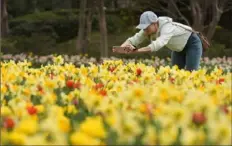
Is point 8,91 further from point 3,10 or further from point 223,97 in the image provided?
point 3,10

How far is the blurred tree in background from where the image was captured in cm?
1684

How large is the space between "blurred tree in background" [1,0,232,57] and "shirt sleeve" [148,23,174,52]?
879cm

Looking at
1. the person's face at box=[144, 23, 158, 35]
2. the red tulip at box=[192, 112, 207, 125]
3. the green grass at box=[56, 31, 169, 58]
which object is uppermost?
the person's face at box=[144, 23, 158, 35]

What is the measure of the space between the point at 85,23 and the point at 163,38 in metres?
15.8

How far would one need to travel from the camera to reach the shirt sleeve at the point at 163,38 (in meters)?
6.72

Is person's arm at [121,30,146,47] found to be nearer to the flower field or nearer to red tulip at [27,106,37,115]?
the flower field

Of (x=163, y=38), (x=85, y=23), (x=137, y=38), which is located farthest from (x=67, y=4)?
(x=163, y=38)

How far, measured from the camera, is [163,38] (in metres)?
6.87

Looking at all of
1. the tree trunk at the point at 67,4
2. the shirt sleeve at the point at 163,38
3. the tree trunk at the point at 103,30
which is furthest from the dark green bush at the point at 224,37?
the shirt sleeve at the point at 163,38

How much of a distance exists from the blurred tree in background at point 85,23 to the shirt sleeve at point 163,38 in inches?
346

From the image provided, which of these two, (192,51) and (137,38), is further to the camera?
(192,51)

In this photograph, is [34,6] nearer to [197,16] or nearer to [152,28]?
[197,16]

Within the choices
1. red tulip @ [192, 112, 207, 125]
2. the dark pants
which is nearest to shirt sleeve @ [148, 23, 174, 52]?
the dark pants

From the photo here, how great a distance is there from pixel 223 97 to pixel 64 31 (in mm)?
21946
